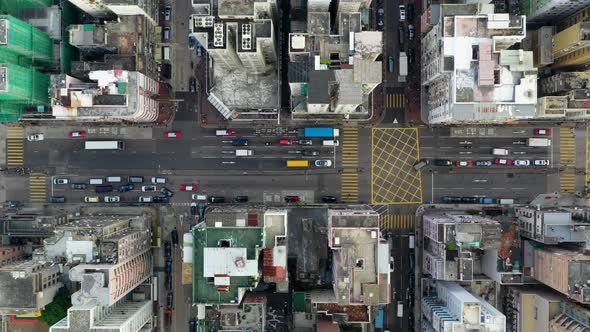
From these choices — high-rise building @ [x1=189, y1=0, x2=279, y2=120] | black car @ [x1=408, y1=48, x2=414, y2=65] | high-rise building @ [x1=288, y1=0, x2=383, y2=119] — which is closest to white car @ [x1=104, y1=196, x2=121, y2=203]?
high-rise building @ [x1=189, y1=0, x2=279, y2=120]

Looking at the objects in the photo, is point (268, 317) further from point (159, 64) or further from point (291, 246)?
point (159, 64)

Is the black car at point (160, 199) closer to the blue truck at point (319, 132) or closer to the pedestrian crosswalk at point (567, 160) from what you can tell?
the blue truck at point (319, 132)

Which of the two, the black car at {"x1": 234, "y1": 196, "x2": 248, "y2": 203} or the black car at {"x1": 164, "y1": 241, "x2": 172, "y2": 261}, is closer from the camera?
the black car at {"x1": 164, "y1": 241, "x2": 172, "y2": 261}

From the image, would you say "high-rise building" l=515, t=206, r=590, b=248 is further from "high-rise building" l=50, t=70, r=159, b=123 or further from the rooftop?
"high-rise building" l=50, t=70, r=159, b=123

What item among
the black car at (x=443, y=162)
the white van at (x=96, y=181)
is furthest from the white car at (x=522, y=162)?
the white van at (x=96, y=181)

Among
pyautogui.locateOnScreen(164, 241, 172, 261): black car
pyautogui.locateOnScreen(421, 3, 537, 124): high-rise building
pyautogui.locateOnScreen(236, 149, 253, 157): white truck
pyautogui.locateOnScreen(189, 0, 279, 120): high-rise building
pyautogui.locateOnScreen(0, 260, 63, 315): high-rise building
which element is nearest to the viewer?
pyautogui.locateOnScreen(189, 0, 279, 120): high-rise building
